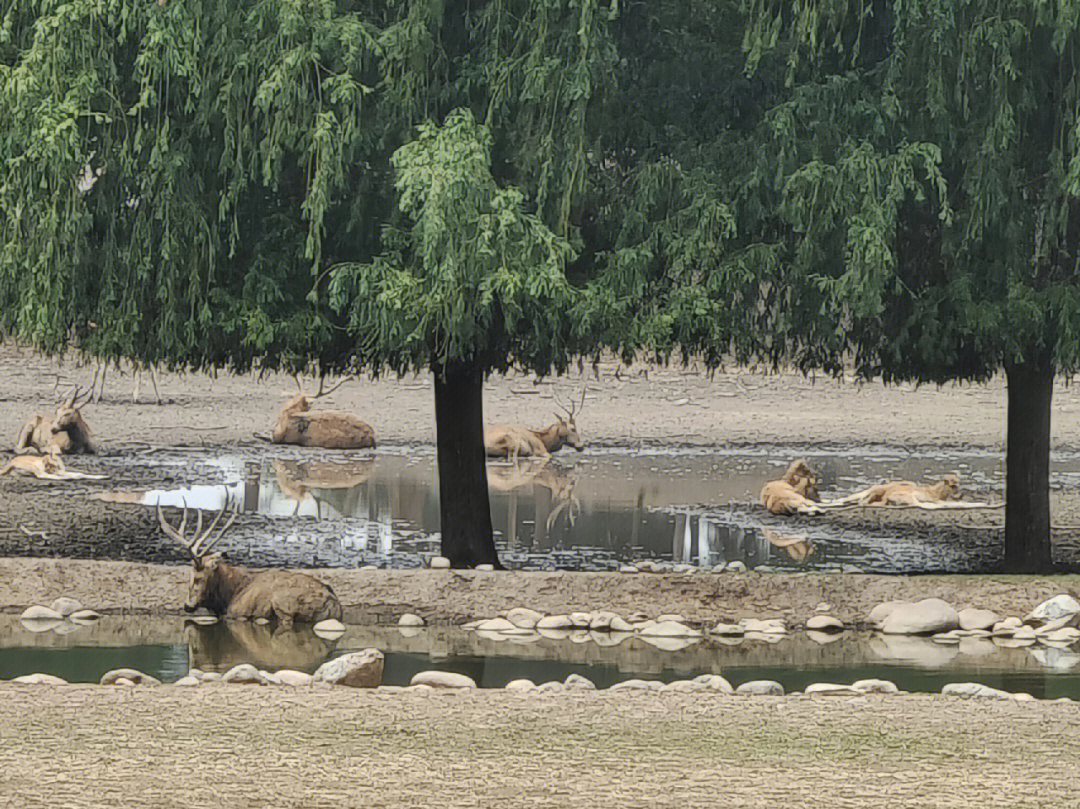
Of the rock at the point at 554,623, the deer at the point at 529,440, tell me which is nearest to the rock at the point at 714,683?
the rock at the point at 554,623

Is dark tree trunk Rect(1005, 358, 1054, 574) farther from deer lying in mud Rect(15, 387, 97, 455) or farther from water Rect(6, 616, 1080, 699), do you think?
deer lying in mud Rect(15, 387, 97, 455)

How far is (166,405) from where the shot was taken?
131 ft

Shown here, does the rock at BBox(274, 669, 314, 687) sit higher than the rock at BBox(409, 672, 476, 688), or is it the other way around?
the rock at BBox(274, 669, 314, 687)

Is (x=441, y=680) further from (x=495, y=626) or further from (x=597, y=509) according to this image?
(x=597, y=509)

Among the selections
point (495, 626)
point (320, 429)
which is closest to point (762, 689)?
point (495, 626)

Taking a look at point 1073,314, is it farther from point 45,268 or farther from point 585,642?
point 45,268

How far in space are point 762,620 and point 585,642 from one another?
1.68 meters

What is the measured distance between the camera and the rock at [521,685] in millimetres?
11820

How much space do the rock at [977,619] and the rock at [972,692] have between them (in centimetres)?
364

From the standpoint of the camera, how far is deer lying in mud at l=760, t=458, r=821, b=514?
82.0ft

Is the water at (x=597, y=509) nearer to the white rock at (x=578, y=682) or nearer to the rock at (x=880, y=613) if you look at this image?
the rock at (x=880, y=613)

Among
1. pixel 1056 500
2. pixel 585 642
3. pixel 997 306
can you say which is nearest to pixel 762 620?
pixel 585 642

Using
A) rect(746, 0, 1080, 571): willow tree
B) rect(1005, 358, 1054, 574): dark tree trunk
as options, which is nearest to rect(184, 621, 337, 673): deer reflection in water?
rect(746, 0, 1080, 571): willow tree

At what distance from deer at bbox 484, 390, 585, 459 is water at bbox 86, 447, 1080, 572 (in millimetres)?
424
